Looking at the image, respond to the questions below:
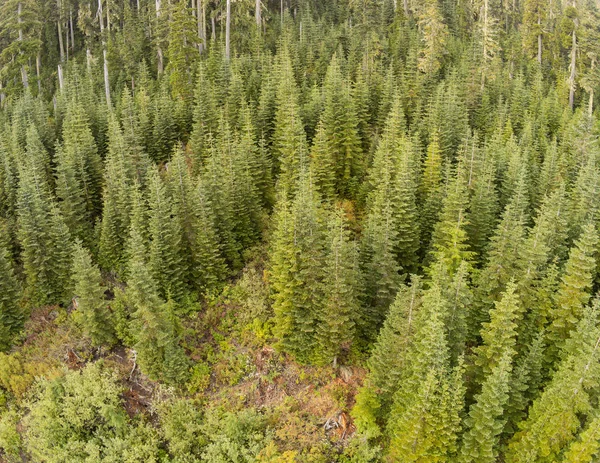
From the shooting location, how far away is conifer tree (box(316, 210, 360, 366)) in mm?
28734

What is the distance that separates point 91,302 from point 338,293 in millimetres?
16885

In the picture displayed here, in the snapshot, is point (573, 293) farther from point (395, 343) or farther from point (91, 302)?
point (91, 302)

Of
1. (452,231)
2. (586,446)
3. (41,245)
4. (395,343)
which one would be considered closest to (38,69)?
(41,245)

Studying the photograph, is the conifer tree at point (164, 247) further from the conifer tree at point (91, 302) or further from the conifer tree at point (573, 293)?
the conifer tree at point (573, 293)

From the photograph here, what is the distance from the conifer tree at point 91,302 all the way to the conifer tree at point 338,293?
1498 centimetres

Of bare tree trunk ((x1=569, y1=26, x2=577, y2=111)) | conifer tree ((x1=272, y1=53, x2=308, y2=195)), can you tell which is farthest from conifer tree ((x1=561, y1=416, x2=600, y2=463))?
bare tree trunk ((x1=569, y1=26, x2=577, y2=111))

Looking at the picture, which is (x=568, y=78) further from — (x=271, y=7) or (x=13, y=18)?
(x=13, y=18)

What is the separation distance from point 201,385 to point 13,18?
51503 millimetres

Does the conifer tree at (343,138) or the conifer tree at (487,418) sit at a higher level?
the conifer tree at (343,138)

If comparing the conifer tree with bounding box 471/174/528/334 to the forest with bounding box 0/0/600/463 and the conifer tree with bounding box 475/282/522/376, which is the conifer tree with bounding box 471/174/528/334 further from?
the conifer tree with bounding box 475/282/522/376

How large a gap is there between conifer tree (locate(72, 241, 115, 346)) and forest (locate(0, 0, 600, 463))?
0.62 feet

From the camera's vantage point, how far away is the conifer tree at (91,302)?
32.8 m

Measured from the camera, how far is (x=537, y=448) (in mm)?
23656

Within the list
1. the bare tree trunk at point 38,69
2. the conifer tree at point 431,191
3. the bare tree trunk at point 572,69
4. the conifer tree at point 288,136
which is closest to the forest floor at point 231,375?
the conifer tree at point 288,136
